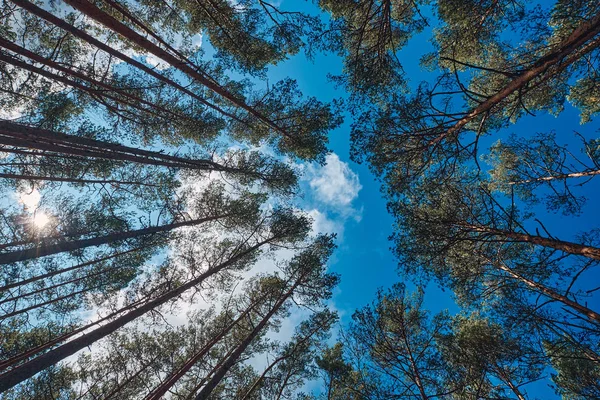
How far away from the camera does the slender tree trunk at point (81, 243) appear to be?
728 cm

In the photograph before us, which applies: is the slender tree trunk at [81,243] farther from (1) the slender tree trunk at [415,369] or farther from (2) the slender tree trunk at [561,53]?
(2) the slender tree trunk at [561,53]

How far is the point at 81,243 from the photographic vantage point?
340 inches

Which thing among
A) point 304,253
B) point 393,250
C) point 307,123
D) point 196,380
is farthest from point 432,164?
point 196,380

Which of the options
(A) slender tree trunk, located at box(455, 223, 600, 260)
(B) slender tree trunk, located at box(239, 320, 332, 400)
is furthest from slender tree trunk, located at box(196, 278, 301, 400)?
(A) slender tree trunk, located at box(455, 223, 600, 260)

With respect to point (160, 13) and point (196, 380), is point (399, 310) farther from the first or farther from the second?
point (160, 13)

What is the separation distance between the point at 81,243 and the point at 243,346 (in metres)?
6.14

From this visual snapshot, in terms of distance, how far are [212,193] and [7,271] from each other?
7322 mm

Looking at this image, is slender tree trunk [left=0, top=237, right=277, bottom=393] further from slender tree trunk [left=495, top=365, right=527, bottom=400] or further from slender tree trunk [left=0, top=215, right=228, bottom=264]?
slender tree trunk [left=495, top=365, right=527, bottom=400]

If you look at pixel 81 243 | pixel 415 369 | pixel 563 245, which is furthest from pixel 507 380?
pixel 81 243

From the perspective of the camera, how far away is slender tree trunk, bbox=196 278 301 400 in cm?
725

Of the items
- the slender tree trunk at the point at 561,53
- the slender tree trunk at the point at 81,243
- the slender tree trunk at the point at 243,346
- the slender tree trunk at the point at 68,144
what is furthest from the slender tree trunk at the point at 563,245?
the slender tree trunk at the point at 81,243

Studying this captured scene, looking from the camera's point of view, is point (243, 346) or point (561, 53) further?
point (243, 346)

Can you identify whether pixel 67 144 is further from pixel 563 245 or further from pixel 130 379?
pixel 563 245

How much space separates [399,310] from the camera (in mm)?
9859
